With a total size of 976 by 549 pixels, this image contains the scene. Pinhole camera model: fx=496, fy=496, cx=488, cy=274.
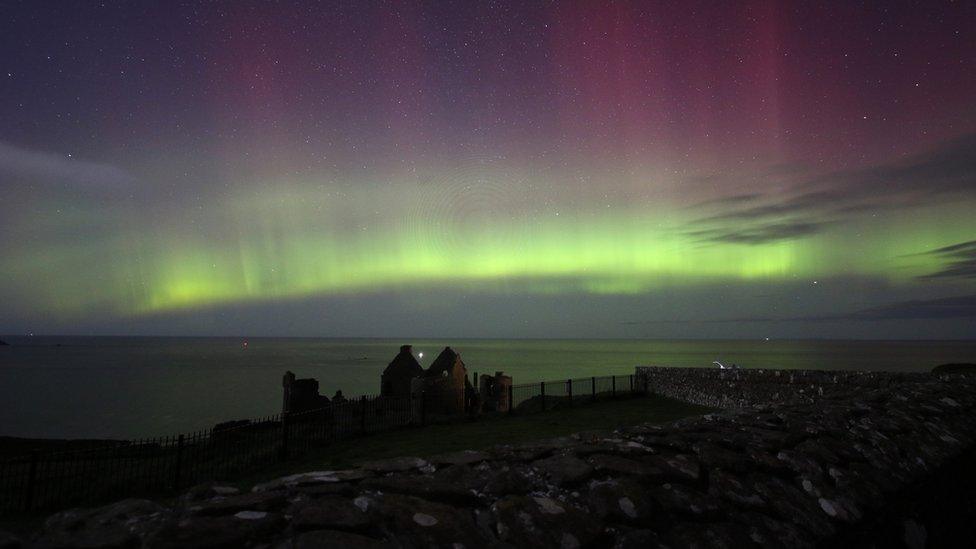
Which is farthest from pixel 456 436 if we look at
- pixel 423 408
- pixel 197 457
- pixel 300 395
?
pixel 300 395

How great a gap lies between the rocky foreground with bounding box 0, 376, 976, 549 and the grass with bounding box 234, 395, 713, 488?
7395 millimetres

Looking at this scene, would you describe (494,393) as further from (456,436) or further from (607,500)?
(607,500)

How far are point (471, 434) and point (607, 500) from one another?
13573 millimetres

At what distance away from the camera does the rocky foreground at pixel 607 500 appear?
1.87 metres

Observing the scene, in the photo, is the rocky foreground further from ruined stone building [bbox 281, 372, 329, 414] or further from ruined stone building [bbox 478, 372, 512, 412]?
ruined stone building [bbox 281, 372, 329, 414]

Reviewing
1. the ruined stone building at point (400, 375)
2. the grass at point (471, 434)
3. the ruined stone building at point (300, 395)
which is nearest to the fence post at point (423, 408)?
the grass at point (471, 434)

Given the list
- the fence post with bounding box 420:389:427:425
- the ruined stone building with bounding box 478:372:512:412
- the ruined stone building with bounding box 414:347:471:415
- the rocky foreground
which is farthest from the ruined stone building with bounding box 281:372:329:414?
the rocky foreground

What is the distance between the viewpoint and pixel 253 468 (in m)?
12.5

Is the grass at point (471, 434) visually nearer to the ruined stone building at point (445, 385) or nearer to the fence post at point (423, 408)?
the fence post at point (423, 408)

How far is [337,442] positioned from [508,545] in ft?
46.7

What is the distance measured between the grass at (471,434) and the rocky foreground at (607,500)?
7395 mm

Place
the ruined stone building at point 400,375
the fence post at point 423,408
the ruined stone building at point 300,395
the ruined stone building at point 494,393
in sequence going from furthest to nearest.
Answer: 1. the ruined stone building at point 400,375
2. the ruined stone building at point 494,393
3. the ruined stone building at point 300,395
4. the fence post at point 423,408

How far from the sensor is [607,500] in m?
2.45

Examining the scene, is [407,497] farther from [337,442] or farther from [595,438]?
[337,442]
